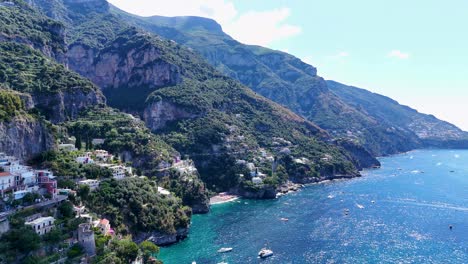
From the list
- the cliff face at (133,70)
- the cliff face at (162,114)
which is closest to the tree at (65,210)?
the cliff face at (162,114)

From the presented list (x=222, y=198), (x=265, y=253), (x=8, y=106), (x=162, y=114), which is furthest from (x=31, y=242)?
(x=162, y=114)

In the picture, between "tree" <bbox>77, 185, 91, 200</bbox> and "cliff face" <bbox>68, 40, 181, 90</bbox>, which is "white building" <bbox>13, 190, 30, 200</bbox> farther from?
"cliff face" <bbox>68, 40, 181, 90</bbox>

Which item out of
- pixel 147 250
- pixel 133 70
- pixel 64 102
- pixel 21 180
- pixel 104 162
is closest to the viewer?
pixel 21 180

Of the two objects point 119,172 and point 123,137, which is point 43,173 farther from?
point 123,137

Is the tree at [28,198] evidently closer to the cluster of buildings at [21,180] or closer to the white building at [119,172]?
the cluster of buildings at [21,180]

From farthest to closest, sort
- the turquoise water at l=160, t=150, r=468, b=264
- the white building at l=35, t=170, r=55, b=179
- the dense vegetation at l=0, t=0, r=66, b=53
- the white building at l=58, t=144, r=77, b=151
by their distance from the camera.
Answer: the dense vegetation at l=0, t=0, r=66, b=53
the white building at l=58, t=144, r=77, b=151
the turquoise water at l=160, t=150, r=468, b=264
the white building at l=35, t=170, r=55, b=179

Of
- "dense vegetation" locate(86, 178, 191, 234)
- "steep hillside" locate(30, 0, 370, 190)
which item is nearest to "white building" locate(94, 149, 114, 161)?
"dense vegetation" locate(86, 178, 191, 234)
